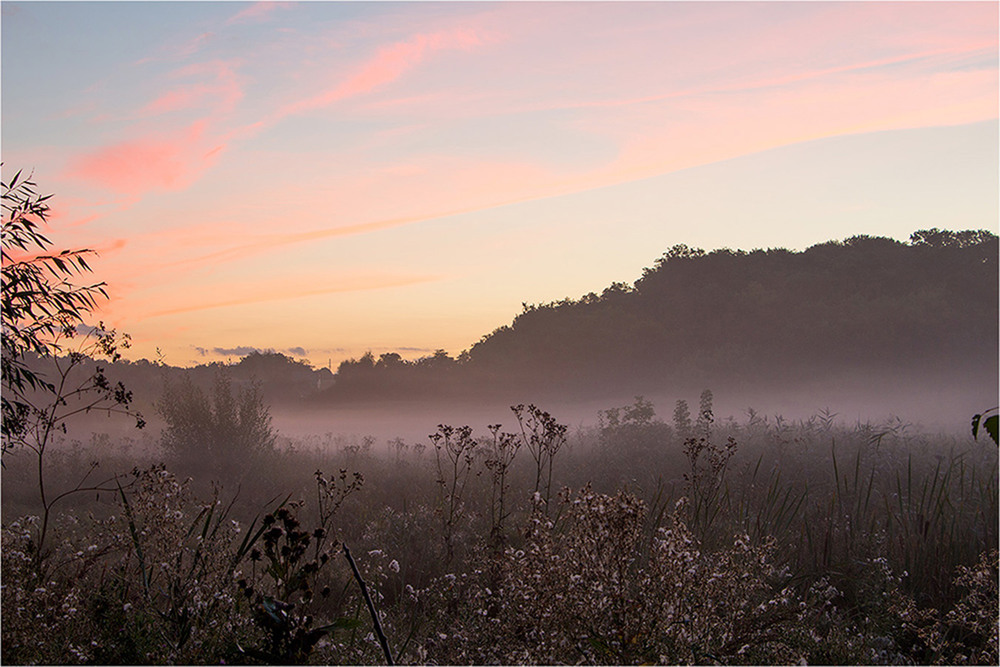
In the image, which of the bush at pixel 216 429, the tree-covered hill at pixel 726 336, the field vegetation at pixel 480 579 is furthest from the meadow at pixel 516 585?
the tree-covered hill at pixel 726 336

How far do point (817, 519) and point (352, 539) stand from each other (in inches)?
223

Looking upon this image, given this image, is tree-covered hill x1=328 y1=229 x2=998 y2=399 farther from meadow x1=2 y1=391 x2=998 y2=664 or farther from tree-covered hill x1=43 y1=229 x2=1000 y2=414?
meadow x1=2 y1=391 x2=998 y2=664

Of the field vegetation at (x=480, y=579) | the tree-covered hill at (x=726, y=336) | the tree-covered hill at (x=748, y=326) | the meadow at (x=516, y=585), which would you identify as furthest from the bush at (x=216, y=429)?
the tree-covered hill at (x=748, y=326)

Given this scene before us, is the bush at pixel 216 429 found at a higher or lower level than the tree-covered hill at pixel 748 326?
lower

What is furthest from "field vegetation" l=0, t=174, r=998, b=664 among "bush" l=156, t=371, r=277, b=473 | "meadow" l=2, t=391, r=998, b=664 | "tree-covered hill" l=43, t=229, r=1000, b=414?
"tree-covered hill" l=43, t=229, r=1000, b=414

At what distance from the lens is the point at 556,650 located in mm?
3361

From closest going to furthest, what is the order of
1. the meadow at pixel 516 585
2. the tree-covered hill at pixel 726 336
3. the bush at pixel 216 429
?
the meadow at pixel 516 585
the bush at pixel 216 429
the tree-covered hill at pixel 726 336

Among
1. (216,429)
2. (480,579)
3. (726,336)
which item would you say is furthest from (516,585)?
(726,336)

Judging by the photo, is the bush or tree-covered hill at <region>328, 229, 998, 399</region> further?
tree-covered hill at <region>328, 229, 998, 399</region>

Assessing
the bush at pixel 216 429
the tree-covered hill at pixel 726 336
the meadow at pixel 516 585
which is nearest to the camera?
the meadow at pixel 516 585

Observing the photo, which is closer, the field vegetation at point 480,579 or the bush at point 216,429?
the field vegetation at point 480,579

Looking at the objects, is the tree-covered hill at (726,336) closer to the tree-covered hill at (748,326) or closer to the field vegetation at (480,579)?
the tree-covered hill at (748,326)

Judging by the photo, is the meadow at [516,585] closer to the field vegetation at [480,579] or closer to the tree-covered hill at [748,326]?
the field vegetation at [480,579]

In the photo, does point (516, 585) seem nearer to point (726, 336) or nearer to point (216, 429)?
point (216, 429)
